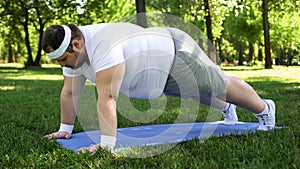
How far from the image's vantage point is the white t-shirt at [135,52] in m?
2.23

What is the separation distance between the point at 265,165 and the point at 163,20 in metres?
1.34

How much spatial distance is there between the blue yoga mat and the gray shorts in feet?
0.97

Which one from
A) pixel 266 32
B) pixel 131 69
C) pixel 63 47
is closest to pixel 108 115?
pixel 131 69

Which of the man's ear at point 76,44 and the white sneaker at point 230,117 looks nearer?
the man's ear at point 76,44

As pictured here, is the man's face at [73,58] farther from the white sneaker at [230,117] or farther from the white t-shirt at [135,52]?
the white sneaker at [230,117]

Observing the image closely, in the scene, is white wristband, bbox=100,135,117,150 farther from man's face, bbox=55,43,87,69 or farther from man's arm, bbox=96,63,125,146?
man's face, bbox=55,43,87,69

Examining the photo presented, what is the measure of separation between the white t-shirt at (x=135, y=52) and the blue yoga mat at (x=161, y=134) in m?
0.30

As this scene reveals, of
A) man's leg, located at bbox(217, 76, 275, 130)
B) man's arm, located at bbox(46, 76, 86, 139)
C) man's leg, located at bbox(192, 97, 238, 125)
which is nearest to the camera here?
man's leg, located at bbox(217, 76, 275, 130)

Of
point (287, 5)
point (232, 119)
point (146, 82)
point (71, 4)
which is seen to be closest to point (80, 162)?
point (146, 82)

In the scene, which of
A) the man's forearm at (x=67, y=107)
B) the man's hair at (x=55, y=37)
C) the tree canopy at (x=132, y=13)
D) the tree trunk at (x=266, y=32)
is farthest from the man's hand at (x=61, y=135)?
the tree trunk at (x=266, y=32)

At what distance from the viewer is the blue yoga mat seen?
2449 millimetres

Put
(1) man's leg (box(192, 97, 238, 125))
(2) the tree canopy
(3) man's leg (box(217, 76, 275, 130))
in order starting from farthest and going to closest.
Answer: (2) the tree canopy < (1) man's leg (box(192, 97, 238, 125)) < (3) man's leg (box(217, 76, 275, 130))

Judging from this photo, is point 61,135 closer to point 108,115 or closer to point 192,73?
Result: point 108,115

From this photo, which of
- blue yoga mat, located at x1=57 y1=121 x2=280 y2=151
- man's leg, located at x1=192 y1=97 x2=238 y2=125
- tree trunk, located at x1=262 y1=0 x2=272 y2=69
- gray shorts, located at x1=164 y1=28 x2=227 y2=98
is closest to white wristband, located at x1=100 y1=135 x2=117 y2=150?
blue yoga mat, located at x1=57 y1=121 x2=280 y2=151
